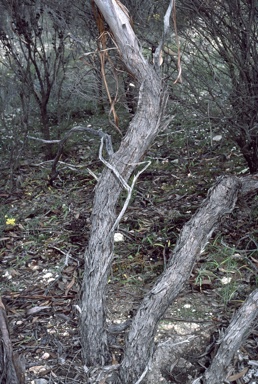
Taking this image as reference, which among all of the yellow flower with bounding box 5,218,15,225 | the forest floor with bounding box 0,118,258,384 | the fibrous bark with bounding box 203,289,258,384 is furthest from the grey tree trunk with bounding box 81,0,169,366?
the yellow flower with bounding box 5,218,15,225

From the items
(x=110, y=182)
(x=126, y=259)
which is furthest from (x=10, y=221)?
(x=110, y=182)

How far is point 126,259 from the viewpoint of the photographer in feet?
11.3

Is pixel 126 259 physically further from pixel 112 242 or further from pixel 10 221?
pixel 10 221

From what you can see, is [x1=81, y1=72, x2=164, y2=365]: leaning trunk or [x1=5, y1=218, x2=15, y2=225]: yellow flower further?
[x1=5, y1=218, x2=15, y2=225]: yellow flower

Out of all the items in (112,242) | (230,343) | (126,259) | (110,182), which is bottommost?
(230,343)

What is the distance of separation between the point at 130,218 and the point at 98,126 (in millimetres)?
2332

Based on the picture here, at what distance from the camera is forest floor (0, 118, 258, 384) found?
2.64 meters

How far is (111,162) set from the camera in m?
2.69

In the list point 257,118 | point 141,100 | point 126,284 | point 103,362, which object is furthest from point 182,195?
point 103,362

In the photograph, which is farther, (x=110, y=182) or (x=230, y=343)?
(x=110, y=182)

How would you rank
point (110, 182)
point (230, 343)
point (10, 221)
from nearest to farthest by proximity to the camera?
point (230, 343), point (110, 182), point (10, 221)

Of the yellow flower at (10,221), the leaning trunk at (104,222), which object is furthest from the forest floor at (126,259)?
the leaning trunk at (104,222)

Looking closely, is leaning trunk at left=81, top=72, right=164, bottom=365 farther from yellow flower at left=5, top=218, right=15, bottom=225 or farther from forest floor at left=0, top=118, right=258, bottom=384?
yellow flower at left=5, top=218, right=15, bottom=225

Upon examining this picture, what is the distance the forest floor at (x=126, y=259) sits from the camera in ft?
8.66
